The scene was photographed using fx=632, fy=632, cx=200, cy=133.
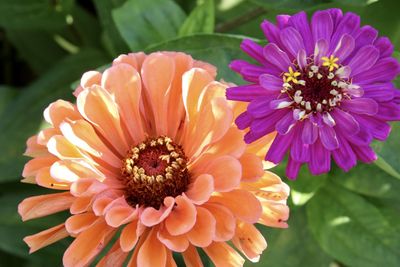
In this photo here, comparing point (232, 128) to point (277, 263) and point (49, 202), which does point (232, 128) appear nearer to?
point (49, 202)

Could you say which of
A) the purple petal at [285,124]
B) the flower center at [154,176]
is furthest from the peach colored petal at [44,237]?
the purple petal at [285,124]

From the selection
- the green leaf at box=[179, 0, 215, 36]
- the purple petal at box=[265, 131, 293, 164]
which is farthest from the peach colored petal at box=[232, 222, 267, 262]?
the green leaf at box=[179, 0, 215, 36]

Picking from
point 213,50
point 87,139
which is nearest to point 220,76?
point 213,50

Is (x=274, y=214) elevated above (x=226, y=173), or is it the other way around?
(x=226, y=173)

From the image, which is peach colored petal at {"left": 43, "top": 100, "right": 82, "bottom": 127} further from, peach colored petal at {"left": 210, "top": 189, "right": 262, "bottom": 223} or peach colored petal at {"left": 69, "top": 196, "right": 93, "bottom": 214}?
peach colored petal at {"left": 210, "top": 189, "right": 262, "bottom": 223}

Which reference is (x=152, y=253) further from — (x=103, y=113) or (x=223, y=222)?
(x=103, y=113)

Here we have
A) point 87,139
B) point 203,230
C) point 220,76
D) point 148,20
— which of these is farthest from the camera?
point 148,20
